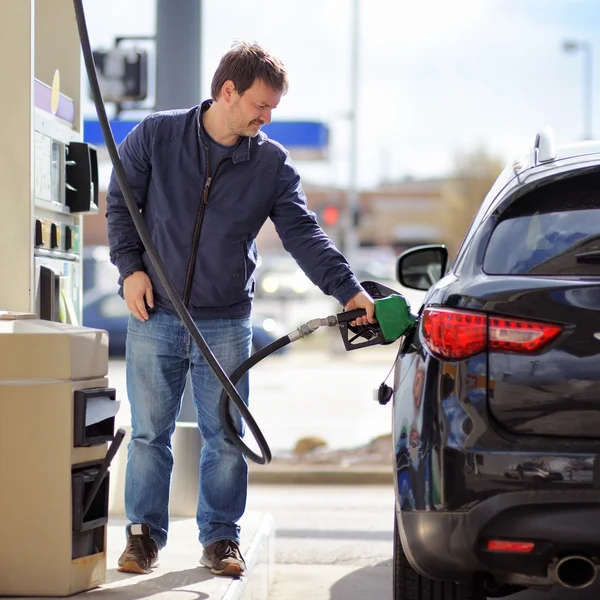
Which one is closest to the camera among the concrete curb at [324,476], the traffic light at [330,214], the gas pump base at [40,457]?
the gas pump base at [40,457]

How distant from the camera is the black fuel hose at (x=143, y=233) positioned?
3.74 m

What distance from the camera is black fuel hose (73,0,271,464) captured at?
3740 millimetres

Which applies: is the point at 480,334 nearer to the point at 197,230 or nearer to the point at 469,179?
the point at 197,230

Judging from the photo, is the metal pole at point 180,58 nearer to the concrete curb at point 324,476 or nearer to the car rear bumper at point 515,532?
the concrete curb at point 324,476

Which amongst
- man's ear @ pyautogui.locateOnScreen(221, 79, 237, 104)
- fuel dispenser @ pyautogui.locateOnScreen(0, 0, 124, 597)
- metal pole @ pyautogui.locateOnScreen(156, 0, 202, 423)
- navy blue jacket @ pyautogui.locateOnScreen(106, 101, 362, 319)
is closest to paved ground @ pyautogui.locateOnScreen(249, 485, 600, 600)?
metal pole @ pyautogui.locateOnScreen(156, 0, 202, 423)

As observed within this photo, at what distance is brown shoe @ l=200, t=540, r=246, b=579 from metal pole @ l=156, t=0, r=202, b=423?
1.95 meters

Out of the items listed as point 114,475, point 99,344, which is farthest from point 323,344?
Answer: point 99,344

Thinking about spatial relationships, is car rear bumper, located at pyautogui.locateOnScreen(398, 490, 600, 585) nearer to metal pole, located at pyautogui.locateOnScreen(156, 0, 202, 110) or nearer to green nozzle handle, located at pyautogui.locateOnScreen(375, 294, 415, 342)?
green nozzle handle, located at pyautogui.locateOnScreen(375, 294, 415, 342)

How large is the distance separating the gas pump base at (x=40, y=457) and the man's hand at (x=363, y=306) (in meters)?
0.97

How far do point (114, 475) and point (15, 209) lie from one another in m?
1.59

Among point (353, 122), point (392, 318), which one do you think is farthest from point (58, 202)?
point (353, 122)

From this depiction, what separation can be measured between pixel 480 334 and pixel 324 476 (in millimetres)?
5462

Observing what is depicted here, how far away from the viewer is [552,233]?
10.5ft

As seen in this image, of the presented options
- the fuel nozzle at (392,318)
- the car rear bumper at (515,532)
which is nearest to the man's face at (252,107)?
the fuel nozzle at (392,318)
